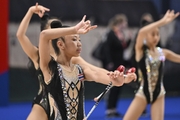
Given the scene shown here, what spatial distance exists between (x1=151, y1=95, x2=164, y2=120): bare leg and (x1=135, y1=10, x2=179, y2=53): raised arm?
788mm

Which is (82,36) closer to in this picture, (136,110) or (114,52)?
(114,52)

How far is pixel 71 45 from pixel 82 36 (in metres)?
6.86

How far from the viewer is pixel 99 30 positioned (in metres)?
10.8

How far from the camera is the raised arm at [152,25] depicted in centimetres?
562

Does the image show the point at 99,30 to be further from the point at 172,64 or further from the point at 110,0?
the point at 172,64

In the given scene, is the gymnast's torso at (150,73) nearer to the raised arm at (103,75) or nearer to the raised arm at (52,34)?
the raised arm at (103,75)

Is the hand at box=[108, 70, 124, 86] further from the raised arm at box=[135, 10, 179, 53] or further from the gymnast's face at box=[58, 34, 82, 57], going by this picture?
the raised arm at box=[135, 10, 179, 53]

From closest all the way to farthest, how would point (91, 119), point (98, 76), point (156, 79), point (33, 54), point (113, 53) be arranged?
point (98, 76) → point (33, 54) → point (156, 79) → point (91, 119) → point (113, 53)

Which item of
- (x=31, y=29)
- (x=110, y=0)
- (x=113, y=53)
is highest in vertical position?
(x=110, y=0)

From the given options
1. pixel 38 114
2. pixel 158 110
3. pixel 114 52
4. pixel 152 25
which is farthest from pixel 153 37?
pixel 114 52

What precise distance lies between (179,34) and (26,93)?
4267mm

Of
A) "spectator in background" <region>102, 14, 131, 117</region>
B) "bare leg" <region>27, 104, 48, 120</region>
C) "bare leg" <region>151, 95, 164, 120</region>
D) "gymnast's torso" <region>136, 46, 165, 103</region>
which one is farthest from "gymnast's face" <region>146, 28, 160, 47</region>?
"spectator in background" <region>102, 14, 131, 117</region>

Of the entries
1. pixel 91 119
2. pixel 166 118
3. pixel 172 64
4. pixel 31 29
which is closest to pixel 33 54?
pixel 91 119

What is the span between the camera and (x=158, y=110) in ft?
18.9
